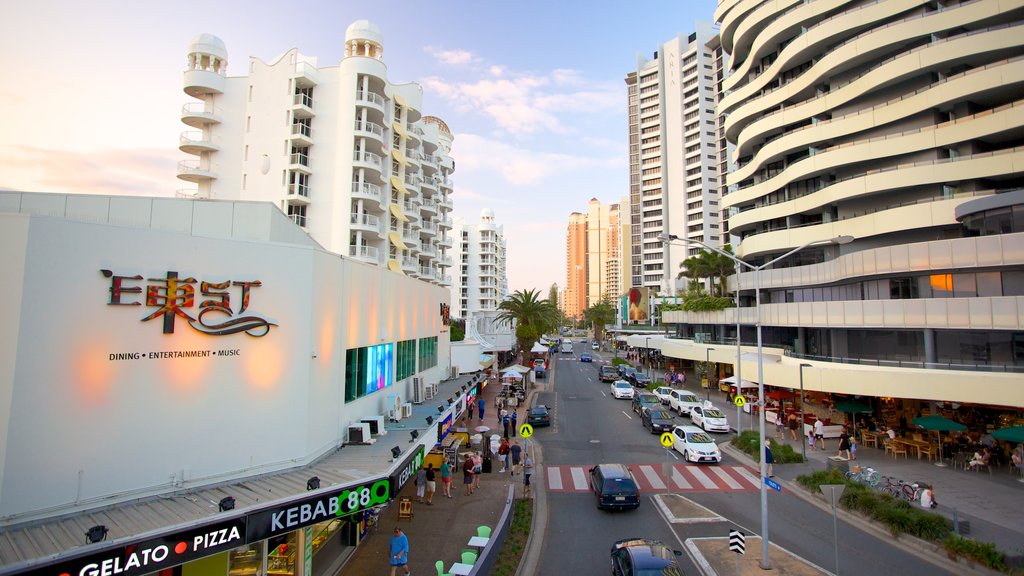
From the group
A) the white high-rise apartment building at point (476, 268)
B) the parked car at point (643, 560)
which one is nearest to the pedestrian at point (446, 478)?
the parked car at point (643, 560)

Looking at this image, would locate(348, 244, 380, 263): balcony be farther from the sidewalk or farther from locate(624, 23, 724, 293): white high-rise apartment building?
locate(624, 23, 724, 293): white high-rise apartment building

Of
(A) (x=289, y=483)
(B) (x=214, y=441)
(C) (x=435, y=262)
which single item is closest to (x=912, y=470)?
(A) (x=289, y=483)

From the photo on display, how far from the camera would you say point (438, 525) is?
16078mm

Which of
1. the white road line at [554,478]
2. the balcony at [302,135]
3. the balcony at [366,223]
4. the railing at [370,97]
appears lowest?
the white road line at [554,478]

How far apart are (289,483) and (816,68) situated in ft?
138

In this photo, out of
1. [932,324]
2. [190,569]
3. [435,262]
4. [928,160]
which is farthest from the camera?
[435,262]

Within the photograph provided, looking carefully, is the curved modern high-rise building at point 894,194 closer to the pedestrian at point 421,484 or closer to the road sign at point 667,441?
the road sign at point 667,441

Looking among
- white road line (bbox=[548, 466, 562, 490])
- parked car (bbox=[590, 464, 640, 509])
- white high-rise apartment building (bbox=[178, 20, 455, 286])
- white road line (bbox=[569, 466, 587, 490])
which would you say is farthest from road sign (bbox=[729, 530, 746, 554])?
white high-rise apartment building (bbox=[178, 20, 455, 286])

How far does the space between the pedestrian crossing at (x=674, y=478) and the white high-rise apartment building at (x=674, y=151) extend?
7933 cm

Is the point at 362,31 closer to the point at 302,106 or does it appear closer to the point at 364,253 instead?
the point at 302,106

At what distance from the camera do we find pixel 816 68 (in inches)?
1447

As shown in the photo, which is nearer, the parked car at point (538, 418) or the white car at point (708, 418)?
the white car at point (708, 418)

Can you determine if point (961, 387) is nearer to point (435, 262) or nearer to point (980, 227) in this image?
point (980, 227)

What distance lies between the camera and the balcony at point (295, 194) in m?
41.2
